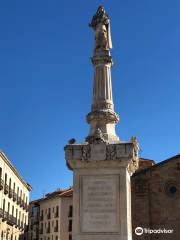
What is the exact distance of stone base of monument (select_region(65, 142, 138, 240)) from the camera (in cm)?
→ 1069

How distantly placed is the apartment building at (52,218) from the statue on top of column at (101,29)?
161ft

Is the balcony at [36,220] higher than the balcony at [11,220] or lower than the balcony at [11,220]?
higher

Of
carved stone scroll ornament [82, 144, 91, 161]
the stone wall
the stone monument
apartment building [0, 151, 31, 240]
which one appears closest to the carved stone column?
the stone monument

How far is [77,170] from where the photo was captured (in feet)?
36.7

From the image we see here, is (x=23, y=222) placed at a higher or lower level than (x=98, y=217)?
higher

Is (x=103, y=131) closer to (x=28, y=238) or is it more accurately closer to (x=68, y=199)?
(x=68, y=199)

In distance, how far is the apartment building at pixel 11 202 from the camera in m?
43.6

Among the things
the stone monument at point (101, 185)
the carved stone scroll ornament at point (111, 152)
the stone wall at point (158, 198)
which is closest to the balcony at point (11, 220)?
the stone wall at point (158, 198)

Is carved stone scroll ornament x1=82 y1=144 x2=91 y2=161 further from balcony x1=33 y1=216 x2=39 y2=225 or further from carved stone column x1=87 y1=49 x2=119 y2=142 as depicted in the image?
balcony x1=33 y1=216 x2=39 y2=225

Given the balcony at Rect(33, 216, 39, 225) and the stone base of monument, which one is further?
the balcony at Rect(33, 216, 39, 225)

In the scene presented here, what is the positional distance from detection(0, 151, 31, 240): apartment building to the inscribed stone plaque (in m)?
31.9

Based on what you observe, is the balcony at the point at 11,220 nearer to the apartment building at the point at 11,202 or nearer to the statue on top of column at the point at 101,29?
the apartment building at the point at 11,202

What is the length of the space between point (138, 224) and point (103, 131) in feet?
91.0

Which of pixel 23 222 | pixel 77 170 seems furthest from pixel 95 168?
pixel 23 222
